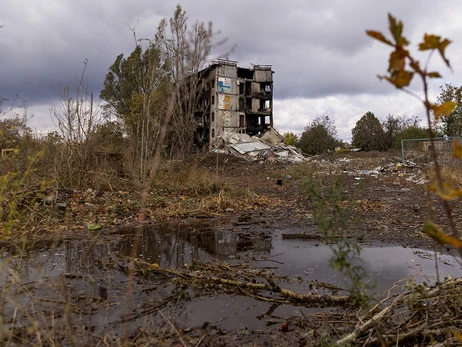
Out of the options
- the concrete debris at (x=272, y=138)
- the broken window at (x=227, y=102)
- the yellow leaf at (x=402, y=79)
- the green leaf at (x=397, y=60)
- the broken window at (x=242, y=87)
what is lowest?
the yellow leaf at (x=402, y=79)

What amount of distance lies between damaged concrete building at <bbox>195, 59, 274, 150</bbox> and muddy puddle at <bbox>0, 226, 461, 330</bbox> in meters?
32.5

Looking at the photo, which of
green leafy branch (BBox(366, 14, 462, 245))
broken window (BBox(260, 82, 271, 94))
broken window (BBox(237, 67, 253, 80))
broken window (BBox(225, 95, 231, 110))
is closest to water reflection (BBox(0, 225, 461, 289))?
green leafy branch (BBox(366, 14, 462, 245))

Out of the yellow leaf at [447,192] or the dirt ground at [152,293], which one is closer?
the yellow leaf at [447,192]

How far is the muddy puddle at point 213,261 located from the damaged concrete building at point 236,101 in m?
32.5

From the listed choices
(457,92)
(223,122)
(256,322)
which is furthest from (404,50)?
(223,122)

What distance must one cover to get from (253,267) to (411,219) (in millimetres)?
3573

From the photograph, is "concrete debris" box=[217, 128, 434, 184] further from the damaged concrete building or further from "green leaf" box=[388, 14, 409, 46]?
"green leaf" box=[388, 14, 409, 46]

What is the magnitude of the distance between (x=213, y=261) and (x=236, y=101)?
37547mm

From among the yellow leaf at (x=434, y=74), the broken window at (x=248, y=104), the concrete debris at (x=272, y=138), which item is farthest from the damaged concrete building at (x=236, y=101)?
the yellow leaf at (x=434, y=74)

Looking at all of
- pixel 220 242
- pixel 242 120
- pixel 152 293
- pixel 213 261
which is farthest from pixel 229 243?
pixel 242 120

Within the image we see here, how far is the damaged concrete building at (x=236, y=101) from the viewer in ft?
127

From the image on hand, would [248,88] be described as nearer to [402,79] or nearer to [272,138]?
[272,138]

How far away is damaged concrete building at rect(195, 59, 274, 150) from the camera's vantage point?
3856 cm

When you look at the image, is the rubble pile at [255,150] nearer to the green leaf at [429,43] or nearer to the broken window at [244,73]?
the broken window at [244,73]
